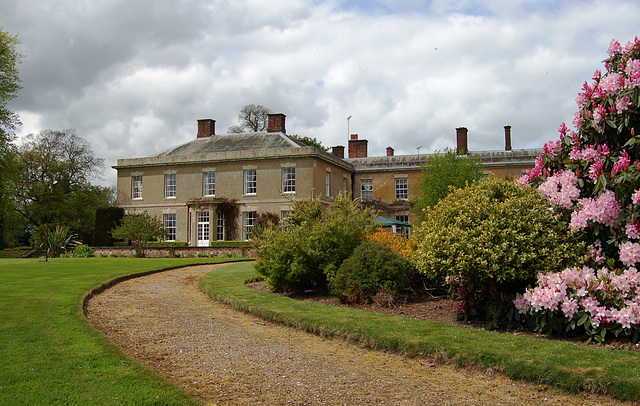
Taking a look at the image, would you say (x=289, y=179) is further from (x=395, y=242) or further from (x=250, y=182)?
(x=395, y=242)

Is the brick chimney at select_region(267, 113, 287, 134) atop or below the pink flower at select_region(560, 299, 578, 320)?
atop

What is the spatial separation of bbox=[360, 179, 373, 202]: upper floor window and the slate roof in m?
6.13

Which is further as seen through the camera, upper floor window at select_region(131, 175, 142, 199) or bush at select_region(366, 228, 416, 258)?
upper floor window at select_region(131, 175, 142, 199)

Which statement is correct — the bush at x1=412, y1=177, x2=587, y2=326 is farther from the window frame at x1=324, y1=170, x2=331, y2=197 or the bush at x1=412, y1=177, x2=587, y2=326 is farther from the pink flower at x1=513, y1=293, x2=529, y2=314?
the window frame at x1=324, y1=170, x2=331, y2=197

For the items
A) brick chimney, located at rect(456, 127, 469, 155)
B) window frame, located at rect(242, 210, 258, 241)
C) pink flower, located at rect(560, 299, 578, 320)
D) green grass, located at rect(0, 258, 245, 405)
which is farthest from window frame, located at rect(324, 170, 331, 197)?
pink flower, located at rect(560, 299, 578, 320)

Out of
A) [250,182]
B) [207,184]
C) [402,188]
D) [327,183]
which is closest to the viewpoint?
[250,182]

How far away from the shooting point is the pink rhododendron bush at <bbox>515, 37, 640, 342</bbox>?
6715 mm

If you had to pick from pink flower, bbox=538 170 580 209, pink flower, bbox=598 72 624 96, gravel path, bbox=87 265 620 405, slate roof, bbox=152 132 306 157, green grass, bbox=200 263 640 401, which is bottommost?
gravel path, bbox=87 265 620 405

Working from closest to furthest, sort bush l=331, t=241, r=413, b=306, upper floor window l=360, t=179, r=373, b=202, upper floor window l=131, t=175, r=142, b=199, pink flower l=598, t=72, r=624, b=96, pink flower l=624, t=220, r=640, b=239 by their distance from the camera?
pink flower l=624, t=220, r=640, b=239
pink flower l=598, t=72, r=624, b=96
bush l=331, t=241, r=413, b=306
upper floor window l=131, t=175, r=142, b=199
upper floor window l=360, t=179, r=373, b=202

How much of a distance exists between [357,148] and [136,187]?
17.5m

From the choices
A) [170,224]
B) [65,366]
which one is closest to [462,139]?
[170,224]

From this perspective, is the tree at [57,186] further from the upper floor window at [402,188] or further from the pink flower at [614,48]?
the pink flower at [614,48]

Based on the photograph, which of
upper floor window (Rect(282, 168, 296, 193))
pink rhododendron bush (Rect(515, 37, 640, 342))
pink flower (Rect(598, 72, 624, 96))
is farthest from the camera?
upper floor window (Rect(282, 168, 296, 193))

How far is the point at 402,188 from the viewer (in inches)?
1560
